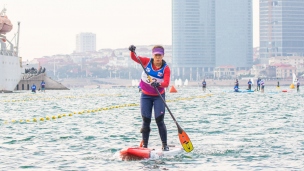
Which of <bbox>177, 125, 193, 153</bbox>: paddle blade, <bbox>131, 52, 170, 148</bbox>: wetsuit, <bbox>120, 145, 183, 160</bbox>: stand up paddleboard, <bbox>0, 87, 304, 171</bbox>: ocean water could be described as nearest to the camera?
<bbox>0, 87, 304, 171</bbox>: ocean water

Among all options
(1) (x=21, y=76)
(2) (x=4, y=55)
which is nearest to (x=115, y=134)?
(2) (x=4, y=55)

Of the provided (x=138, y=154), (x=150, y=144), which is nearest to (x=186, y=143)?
(x=138, y=154)

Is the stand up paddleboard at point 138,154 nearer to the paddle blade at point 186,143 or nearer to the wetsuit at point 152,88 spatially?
the paddle blade at point 186,143

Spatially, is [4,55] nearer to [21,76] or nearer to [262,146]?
[21,76]

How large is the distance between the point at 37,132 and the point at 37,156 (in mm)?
7074

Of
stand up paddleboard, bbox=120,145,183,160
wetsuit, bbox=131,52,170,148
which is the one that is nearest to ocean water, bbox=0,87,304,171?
stand up paddleboard, bbox=120,145,183,160

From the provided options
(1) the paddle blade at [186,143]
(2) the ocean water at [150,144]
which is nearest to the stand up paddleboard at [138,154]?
(2) the ocean water at [150,144]

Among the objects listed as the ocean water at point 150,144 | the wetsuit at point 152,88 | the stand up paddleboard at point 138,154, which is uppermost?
the wetsuit at point 152,88

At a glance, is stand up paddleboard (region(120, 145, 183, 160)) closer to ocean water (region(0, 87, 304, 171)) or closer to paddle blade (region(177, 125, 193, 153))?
ocean water (region(0, 87, 304, 171))

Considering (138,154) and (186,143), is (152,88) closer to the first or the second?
(186,143)

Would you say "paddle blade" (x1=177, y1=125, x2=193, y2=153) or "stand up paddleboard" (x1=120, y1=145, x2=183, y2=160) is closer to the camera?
"stand up paddleboard" (x1=120, y1=145, x2=183, y2=160)

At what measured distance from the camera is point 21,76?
405 ft

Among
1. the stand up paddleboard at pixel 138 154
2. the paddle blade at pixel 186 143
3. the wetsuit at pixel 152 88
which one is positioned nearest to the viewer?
the stand up paddleboard at pixel 138 154

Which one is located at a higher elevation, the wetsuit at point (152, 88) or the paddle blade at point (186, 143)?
the wetsuit at point (152, 88)
